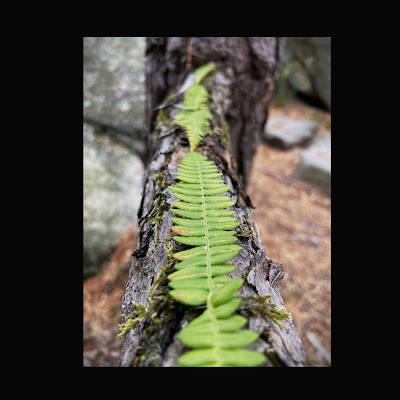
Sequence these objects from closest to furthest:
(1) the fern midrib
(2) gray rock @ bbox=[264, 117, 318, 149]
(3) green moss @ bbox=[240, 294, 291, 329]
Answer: (1) the fern midrib
(3) green moss @ bbox=[240, 294, 291, 329]
(2) gray rock @ bbox=[264, 117, 318, 149]

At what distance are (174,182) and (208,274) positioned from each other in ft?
1.86

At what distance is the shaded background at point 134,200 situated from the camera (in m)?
2.94

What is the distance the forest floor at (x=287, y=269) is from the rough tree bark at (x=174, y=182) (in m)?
0.71

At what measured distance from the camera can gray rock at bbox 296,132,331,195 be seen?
4.64m

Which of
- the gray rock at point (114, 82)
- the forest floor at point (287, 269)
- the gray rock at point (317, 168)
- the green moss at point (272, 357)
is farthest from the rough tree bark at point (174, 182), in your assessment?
the gray rock at point (317, 168)

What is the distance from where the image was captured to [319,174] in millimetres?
4719

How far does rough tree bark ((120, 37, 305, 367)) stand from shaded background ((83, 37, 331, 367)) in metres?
1.11

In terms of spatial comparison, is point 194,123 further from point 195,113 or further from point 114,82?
point 114,82

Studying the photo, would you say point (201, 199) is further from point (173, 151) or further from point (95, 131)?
point (95, 131)

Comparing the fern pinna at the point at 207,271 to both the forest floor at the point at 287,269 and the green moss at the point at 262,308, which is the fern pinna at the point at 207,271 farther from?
the forest floor at the point at 287,269

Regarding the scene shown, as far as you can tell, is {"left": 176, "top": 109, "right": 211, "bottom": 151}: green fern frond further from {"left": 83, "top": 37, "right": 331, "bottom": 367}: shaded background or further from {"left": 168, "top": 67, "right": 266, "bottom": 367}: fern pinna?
{"left": 83, "top": 37, "right": 331, "bottom": 367}: shaded background

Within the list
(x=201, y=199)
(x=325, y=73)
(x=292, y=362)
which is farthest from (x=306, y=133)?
(x=292, y=362)

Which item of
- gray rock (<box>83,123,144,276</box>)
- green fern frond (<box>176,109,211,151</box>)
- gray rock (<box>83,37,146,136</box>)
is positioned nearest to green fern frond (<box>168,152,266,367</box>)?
green fern frond (<box>176,109,211,151</box>)

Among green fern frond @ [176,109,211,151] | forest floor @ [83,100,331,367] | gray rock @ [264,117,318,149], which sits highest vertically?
gray rock @ [264,117,318,149]
